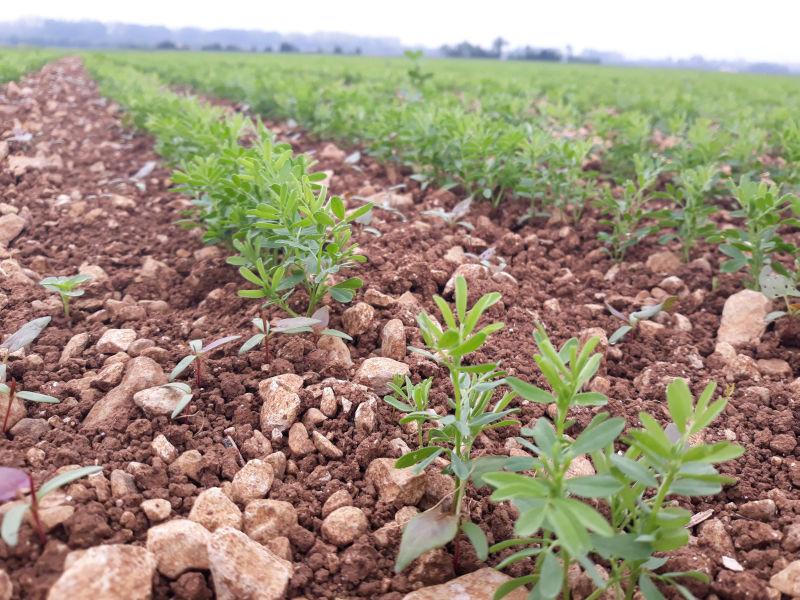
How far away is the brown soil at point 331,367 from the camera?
1.45 m

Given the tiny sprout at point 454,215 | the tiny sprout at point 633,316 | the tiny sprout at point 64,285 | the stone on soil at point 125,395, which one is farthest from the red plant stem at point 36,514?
the tiny sprout at point 454,215

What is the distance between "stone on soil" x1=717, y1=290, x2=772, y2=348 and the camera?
245 cm

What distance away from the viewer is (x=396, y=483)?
63.3 inches

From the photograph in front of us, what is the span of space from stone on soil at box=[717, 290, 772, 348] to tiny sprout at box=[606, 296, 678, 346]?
219mm

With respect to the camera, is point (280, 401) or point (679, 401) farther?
point (280, 401)

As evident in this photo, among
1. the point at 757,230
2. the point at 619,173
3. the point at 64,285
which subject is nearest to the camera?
the point at 64,285

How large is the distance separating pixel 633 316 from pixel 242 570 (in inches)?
66.4

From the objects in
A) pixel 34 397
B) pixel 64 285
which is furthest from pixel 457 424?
pixel 64 285

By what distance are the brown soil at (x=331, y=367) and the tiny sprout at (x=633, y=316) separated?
0.06 metres

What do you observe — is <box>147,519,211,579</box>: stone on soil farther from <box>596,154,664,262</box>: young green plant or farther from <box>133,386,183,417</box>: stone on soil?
<box>596,154,664,262</box>: young green plant

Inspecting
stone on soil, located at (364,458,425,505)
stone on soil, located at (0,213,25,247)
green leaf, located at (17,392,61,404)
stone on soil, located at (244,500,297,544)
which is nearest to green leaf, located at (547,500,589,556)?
stone on soil, located at (364,458,425,505)

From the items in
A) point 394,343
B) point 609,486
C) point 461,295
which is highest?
point 461,295

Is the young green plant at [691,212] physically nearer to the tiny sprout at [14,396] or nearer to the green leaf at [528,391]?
the green leaf at [528,391]

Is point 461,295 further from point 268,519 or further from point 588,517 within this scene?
point 268,519
